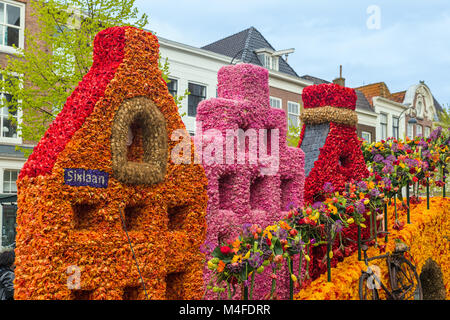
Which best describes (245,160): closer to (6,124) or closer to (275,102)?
(6,124)

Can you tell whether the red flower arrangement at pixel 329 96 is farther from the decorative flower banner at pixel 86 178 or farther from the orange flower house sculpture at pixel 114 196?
the decorative flower banner at pixel 86 178

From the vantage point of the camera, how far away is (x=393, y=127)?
29.6m

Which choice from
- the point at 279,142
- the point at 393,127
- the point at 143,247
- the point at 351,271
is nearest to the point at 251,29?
the point at 393,127

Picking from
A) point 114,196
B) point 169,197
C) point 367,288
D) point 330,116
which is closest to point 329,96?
point 330,116

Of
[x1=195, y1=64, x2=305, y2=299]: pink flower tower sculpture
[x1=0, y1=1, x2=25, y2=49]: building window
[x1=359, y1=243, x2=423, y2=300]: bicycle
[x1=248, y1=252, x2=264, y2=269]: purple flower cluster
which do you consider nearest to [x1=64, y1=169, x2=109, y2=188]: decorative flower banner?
[x1=195, y1=64, x2=305, y2=299]: pink flower tower sculpture

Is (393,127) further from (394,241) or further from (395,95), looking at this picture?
(394,241)

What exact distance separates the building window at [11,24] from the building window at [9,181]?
155 inches

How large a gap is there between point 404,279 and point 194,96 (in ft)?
39.9

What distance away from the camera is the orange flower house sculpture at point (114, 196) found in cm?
518

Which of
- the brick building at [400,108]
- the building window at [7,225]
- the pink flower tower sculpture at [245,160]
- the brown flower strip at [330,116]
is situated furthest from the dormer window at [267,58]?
the pink flower tower sculpture at [245,160]

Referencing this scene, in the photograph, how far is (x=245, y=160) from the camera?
7.70m

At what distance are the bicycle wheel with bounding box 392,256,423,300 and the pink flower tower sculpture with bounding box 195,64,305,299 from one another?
214 cm
